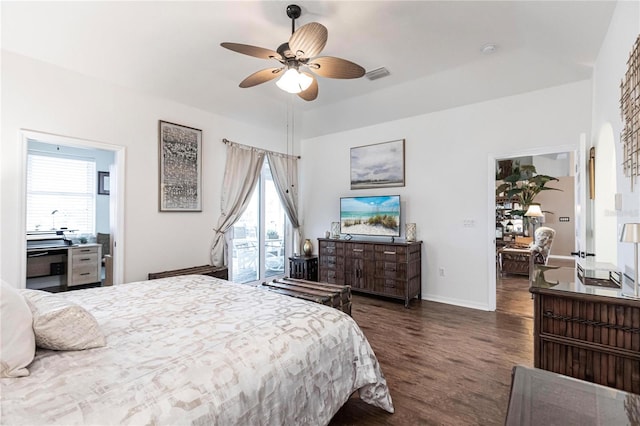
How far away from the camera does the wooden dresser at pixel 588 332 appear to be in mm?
1533

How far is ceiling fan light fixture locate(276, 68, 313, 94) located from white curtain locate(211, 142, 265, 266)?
238cm

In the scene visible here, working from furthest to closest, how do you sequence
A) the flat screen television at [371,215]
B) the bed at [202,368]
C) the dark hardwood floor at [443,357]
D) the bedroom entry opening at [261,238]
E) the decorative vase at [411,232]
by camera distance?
the bedroom entry opening at [261,238]
the flat screen television at [371,215]
the decorative vase at [411,232]
the dark hardwood floor at [443,357]
the bed at [202,368]

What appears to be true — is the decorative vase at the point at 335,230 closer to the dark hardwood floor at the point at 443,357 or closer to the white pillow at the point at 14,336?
the dark hardwood floor at the point at 443,357

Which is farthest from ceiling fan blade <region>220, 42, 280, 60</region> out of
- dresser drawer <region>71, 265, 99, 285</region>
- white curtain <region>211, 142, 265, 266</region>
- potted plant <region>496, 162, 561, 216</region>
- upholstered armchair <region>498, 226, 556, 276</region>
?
potted plant <region>496, 162, 561, 216</region>

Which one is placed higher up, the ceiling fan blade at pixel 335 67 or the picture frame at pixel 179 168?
the ceiling fan blade at pixel 335 67

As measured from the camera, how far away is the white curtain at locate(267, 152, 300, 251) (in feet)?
17.9

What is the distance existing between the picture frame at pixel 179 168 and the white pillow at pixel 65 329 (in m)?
2.70

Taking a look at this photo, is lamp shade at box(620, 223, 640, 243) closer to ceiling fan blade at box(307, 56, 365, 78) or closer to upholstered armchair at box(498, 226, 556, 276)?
ceiling fan blade at box(307, 56, 365, 78)

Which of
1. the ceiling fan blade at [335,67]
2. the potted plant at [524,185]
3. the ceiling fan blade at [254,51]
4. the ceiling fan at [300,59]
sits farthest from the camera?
the potted plant at [524,185]

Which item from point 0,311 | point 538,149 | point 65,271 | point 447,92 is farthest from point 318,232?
point 0,311

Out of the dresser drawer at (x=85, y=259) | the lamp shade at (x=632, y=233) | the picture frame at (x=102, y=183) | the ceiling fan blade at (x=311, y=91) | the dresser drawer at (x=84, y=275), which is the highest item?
the ceiling fan blade at (x=311, y=91)

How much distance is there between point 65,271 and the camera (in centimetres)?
493

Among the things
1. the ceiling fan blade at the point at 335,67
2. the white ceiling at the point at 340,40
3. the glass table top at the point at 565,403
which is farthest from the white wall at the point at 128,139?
the glass table top at the point at 565,403

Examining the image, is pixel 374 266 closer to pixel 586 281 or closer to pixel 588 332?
pixel 586 281
